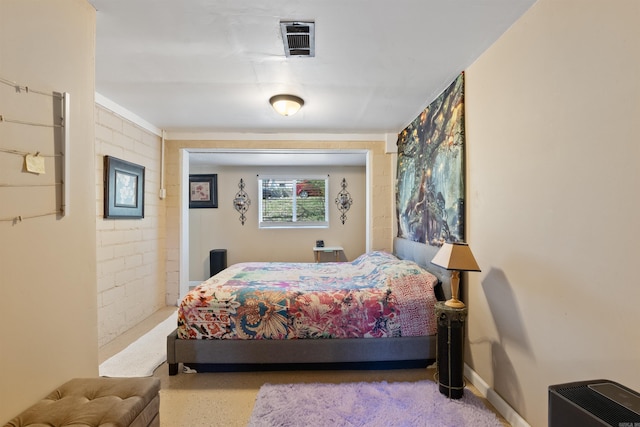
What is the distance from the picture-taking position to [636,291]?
3.47 feet

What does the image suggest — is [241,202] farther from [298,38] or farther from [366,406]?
[366,406]

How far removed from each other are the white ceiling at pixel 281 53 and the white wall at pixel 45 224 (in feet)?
1.44

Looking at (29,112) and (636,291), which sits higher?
(29,112)

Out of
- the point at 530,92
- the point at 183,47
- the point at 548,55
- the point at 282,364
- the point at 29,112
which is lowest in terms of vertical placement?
the point at 282,364

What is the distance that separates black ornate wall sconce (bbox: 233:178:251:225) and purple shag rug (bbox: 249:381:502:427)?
392 cm

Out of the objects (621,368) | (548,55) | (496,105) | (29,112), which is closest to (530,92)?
(548,55)

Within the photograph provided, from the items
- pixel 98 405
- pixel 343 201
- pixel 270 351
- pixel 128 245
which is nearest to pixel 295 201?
pixel 343 201

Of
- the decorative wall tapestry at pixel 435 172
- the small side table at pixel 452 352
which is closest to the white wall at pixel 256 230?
the decorative wall tapestry at pixel 435 172

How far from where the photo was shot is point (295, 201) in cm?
575

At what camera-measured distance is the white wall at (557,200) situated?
1105mm

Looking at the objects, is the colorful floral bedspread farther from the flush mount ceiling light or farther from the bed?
the flush mount ceiling light

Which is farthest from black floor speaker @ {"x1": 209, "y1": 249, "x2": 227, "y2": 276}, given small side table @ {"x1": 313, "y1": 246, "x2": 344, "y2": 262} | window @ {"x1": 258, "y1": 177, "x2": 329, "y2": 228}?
small side table @ {"x1": 313, "y1": 246, "x2": 344, "y2": 262}

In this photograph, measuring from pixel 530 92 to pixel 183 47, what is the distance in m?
2.13

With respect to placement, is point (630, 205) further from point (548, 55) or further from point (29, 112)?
point (29, 112)
